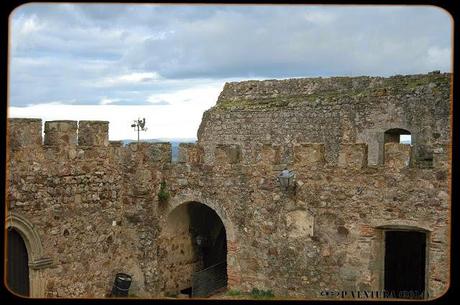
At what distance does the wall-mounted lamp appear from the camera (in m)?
10.6

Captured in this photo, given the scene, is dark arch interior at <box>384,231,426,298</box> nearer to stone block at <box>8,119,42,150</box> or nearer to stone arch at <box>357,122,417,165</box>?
stone arch at <box>357,122,417,165</box>

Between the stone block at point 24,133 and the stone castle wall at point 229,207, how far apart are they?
18 millimetres

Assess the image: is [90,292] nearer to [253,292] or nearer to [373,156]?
[253,292]

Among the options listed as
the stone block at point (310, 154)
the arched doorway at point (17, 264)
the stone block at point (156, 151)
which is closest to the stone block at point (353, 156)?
the stone block at point (310, 154)

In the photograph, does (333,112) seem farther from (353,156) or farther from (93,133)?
(93,133)

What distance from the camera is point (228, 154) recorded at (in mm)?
11281

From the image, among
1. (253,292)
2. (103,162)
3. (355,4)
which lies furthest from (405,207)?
(355,4)

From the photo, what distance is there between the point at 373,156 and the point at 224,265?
4.34 metres

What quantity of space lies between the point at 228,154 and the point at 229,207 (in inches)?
39.2

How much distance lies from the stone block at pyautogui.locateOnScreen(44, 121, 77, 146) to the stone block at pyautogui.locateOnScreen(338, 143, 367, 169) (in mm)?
4536

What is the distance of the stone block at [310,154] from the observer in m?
10.5

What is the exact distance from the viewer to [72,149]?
33.9ft

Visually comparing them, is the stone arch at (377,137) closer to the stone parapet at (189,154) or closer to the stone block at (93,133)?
the stone parapet at (189,154)

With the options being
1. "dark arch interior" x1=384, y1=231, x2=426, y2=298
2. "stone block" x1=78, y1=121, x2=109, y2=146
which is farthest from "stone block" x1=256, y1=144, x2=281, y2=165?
"dark arch interior" x1=384, y1=231, x2=426, y2=298
